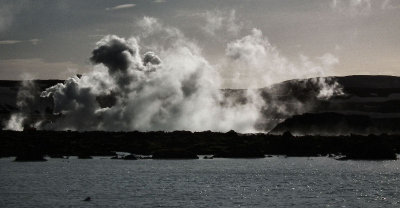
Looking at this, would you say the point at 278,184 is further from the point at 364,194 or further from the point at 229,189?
the point at 364,194

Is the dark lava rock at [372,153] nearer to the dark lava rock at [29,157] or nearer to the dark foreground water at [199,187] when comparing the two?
the dark foreground water at [199,187]

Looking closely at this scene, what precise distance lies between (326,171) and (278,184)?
32204mm

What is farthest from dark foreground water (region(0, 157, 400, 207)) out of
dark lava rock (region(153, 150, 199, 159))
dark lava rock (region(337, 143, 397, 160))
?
dark lava rock (region(153, 150, 199, 159))

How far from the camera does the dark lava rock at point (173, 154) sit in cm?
19210

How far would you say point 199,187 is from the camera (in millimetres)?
97375

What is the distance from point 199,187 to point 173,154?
9775 centimetres

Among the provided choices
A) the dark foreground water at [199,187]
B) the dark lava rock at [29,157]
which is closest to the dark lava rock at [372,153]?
the dark foreground water at [199,187]

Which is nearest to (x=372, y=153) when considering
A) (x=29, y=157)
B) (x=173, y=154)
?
(x=173, y=154)

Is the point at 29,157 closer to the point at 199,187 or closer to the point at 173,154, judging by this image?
the point at 173,154

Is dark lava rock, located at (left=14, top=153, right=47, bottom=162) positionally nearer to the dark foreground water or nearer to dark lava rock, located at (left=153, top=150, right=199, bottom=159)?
the dark foreground water

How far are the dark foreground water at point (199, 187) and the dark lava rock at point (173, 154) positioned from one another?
51.7 m

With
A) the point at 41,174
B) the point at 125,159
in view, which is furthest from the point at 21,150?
the point at 41,174

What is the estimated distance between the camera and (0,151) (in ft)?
640

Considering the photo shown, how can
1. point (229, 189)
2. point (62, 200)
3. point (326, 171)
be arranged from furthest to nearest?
point (326, 171) < point (229, 189) < point (62, 200)
